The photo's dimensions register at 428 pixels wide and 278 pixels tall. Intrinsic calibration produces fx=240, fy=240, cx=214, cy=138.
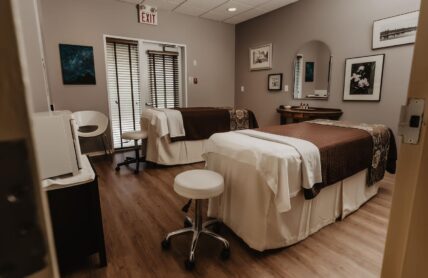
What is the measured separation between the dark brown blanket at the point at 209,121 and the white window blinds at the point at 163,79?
1347 millimetres

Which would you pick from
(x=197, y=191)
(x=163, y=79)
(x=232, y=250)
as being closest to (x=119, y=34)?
(x=163, y=79)

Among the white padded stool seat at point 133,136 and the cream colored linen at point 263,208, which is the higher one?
the white padded stool seat at point 133,136

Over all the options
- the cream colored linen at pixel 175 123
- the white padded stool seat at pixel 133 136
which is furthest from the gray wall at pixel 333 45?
the white padded stool seat at pixel 133 136

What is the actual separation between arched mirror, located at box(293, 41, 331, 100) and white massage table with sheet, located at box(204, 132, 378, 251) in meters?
2.25

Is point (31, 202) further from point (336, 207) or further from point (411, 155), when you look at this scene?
point (336, 207)

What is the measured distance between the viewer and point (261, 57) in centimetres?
506

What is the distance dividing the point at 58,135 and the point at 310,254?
6.00 ft

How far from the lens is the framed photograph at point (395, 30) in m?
2.87

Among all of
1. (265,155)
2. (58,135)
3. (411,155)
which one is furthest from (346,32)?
(58,135)

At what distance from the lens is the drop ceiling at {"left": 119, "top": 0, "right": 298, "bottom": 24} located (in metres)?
4.32

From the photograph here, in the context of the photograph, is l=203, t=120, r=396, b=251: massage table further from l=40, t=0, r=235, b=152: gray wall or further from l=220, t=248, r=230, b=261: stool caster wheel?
l=40, t=0, r=235, b=152: gray wall

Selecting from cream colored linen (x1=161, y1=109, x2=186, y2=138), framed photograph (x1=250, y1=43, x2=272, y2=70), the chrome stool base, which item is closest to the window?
→ framed photograph (x1=250, y1=43, x2=272, y2=70)

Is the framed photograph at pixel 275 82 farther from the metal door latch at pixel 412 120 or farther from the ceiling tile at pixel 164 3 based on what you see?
the metal door latch at pixel 412 120

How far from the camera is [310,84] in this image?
13.6 feet
